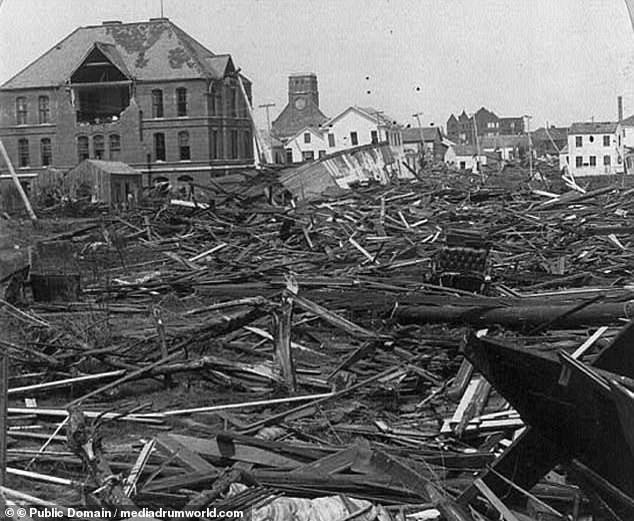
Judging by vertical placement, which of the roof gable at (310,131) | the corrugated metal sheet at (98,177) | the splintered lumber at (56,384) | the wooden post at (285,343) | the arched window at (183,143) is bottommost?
the splintered lumber at (56,384)

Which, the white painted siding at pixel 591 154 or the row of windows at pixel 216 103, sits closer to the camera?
the row of windows at pixel 216 103

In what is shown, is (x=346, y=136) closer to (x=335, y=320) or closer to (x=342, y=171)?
(x=342, y=171)

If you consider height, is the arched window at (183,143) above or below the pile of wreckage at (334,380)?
above

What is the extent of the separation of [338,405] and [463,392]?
3.26 ft

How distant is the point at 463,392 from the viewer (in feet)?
21.0

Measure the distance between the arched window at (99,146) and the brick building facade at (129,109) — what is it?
0.04 metres

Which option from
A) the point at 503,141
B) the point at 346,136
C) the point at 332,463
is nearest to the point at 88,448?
the point at 332,463

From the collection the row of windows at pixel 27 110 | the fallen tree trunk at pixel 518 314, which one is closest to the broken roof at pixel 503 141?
the row of windows at pixel 27 110

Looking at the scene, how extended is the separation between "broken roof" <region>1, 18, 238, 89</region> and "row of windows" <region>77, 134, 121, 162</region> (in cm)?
185

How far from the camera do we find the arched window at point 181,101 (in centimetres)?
1783

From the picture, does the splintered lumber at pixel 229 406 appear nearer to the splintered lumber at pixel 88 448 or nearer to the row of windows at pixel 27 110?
→ the splintered lumber at pixel 88 448

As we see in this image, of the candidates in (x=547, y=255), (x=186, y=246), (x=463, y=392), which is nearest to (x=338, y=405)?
(x=463, y=392)

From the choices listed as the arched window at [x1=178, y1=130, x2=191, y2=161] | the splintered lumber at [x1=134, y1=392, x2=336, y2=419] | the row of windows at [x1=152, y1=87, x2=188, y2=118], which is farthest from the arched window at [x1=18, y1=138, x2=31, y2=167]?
the splintered lumber at [x1=134, y1=392, x2=336, y2=419]

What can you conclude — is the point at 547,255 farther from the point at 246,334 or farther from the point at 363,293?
the point at 246,334
